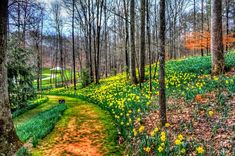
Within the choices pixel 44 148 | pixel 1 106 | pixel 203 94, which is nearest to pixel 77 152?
pixel 44 148

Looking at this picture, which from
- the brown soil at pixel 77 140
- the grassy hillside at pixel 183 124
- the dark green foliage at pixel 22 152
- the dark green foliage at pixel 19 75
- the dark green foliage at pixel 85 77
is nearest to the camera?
the grassy hillside at pixel 183 124

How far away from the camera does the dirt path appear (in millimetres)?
6555

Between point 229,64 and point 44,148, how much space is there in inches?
336

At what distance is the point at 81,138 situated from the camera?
25.2 feet

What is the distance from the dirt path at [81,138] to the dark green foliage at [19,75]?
5.39 m

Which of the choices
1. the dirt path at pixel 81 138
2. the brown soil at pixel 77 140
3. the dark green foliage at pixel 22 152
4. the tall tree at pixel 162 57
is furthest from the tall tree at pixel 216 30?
the dark green foliage at pixel 22 152

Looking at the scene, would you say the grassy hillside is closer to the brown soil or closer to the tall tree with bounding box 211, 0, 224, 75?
the brown soil

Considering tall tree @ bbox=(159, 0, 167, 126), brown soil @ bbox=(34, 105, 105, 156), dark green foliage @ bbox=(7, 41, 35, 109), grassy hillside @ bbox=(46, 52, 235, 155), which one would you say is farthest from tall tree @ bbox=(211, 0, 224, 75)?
dark green foliage @ bbox=(7, 41, 35, 109)

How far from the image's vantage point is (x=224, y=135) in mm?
5230

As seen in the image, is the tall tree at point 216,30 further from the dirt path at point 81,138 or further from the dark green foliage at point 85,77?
the dark green foliage at point 85,77

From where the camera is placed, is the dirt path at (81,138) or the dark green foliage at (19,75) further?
the dark green foliage at (19,75)

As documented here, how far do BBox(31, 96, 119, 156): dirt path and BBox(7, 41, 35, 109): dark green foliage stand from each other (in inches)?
212

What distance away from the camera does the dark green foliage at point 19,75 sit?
14359mm

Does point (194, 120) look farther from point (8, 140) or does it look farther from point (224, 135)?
point (8, 140)
